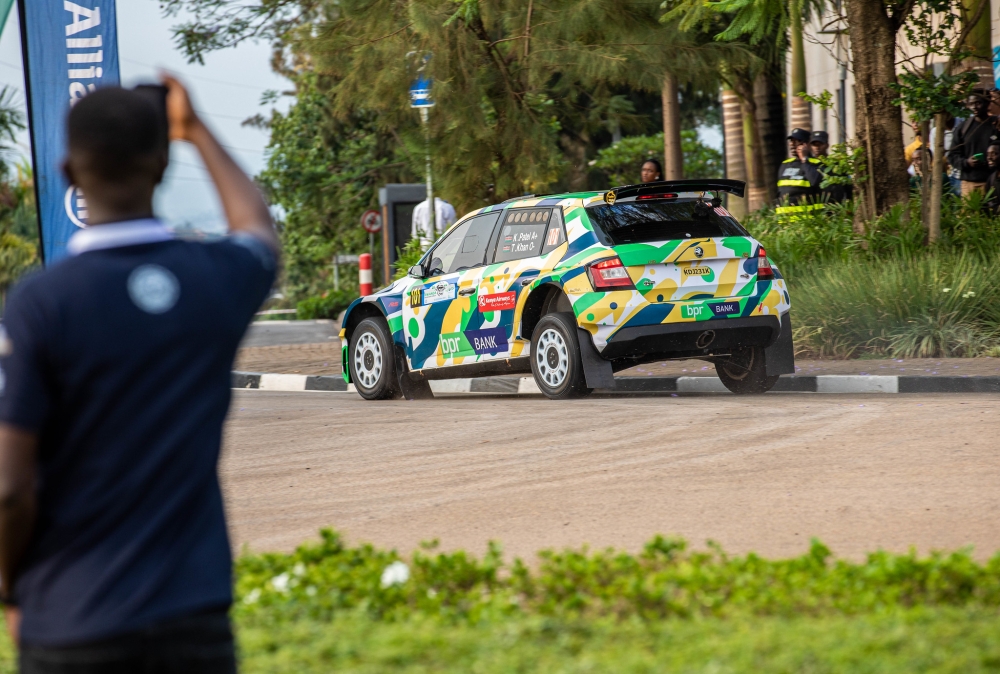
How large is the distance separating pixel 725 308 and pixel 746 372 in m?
1.06

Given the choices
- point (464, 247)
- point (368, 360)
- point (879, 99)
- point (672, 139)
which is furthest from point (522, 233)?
point (672, 139)

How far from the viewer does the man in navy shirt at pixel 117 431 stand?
6.90ft

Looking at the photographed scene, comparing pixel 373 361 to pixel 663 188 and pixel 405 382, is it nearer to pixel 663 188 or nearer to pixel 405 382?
pixel 405 382

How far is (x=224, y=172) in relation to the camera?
2.55 meters

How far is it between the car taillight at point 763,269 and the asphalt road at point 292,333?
Answer: 34.7 feet

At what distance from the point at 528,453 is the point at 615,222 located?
3.24 m

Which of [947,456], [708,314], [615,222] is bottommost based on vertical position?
[947,456]

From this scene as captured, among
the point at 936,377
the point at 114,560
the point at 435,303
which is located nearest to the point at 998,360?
the point at 936,377

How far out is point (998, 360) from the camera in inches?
478

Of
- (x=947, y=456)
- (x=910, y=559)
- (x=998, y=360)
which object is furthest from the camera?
(x=998, y=360)

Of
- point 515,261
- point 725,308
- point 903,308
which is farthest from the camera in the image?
point 903,308

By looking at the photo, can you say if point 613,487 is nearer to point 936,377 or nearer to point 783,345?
point 783,345

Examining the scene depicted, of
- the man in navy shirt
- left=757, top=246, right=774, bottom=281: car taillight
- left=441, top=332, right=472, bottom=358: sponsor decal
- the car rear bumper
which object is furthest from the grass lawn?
left=441, top=332, right=472, bottom=358: sponsor decal

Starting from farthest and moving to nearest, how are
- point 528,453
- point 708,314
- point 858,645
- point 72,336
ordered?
point 708,314, point 528,453, point 858,645, point 72,336
